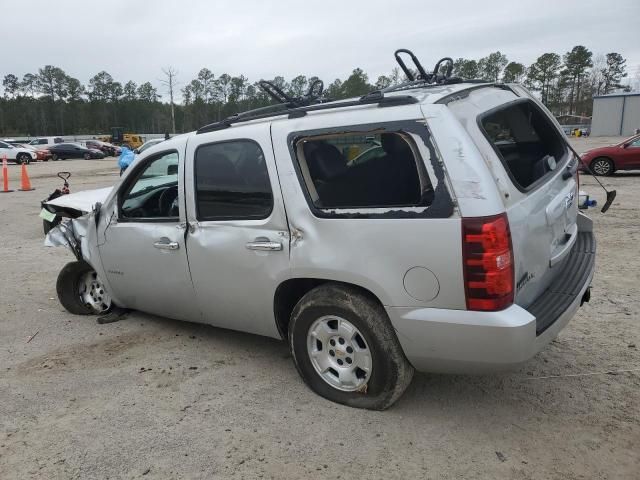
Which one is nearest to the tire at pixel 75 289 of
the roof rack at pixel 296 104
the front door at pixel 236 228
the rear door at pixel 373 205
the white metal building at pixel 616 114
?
the front door at pixel 236 228

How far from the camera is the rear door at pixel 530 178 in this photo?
273 centimetres

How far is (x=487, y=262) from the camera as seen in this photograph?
2.54 meters

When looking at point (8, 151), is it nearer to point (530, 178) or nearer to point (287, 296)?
point (287, 296)

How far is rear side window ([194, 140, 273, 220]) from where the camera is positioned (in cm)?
334

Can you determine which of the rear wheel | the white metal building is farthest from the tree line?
the rear wheel

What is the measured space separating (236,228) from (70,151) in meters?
42.6

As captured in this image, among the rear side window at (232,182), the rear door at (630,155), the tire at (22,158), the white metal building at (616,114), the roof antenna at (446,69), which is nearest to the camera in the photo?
the rear side window at (232,182)

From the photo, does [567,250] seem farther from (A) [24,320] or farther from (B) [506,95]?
(A) [24,320]

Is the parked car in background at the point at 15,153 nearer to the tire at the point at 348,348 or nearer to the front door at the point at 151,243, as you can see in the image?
the front door at the point at 151,243

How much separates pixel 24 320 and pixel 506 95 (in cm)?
467

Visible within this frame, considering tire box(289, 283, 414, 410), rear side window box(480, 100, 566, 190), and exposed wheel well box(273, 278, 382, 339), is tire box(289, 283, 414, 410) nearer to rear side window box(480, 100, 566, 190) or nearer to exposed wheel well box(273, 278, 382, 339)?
exposed wheel well box(273, 278, 382, 339)

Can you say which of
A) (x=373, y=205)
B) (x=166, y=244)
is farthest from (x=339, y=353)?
(x=166, y=244)

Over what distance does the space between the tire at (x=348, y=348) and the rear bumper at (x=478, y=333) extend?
0.38 feet

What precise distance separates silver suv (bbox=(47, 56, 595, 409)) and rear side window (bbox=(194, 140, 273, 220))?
0.01m
